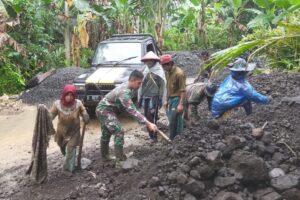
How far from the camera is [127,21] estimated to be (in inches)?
720

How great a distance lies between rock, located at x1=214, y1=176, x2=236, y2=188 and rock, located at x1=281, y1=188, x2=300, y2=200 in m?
0.58

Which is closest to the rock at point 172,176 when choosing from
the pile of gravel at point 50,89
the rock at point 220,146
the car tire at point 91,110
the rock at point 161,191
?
the rock at point 161,191

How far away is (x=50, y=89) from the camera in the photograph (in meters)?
13.5

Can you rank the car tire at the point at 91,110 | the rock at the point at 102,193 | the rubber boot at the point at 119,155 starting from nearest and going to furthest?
the rock at the point at 102,193
the rubber boot at the point at 119,155
the car tire at the point at 91,110

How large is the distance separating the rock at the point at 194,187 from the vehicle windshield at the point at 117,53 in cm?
568

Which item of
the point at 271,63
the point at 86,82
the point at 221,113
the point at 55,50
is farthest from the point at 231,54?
the point at 55,50

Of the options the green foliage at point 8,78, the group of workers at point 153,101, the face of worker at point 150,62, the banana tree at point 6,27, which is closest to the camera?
the group of workers at point 153,101

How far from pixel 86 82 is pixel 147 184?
15.5ft

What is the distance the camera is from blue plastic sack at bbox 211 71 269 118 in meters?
5.71

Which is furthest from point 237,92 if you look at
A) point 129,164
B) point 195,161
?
point 129,164

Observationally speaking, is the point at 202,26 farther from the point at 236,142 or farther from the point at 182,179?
the point at 182,179

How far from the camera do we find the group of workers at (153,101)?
19.1ft

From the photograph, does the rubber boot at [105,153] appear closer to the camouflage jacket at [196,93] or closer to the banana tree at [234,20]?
the camouflage jacket at [196,93]

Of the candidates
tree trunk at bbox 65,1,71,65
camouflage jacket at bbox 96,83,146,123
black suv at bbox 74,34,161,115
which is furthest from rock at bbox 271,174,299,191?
tree trunk at bbox 65,1,71,65
